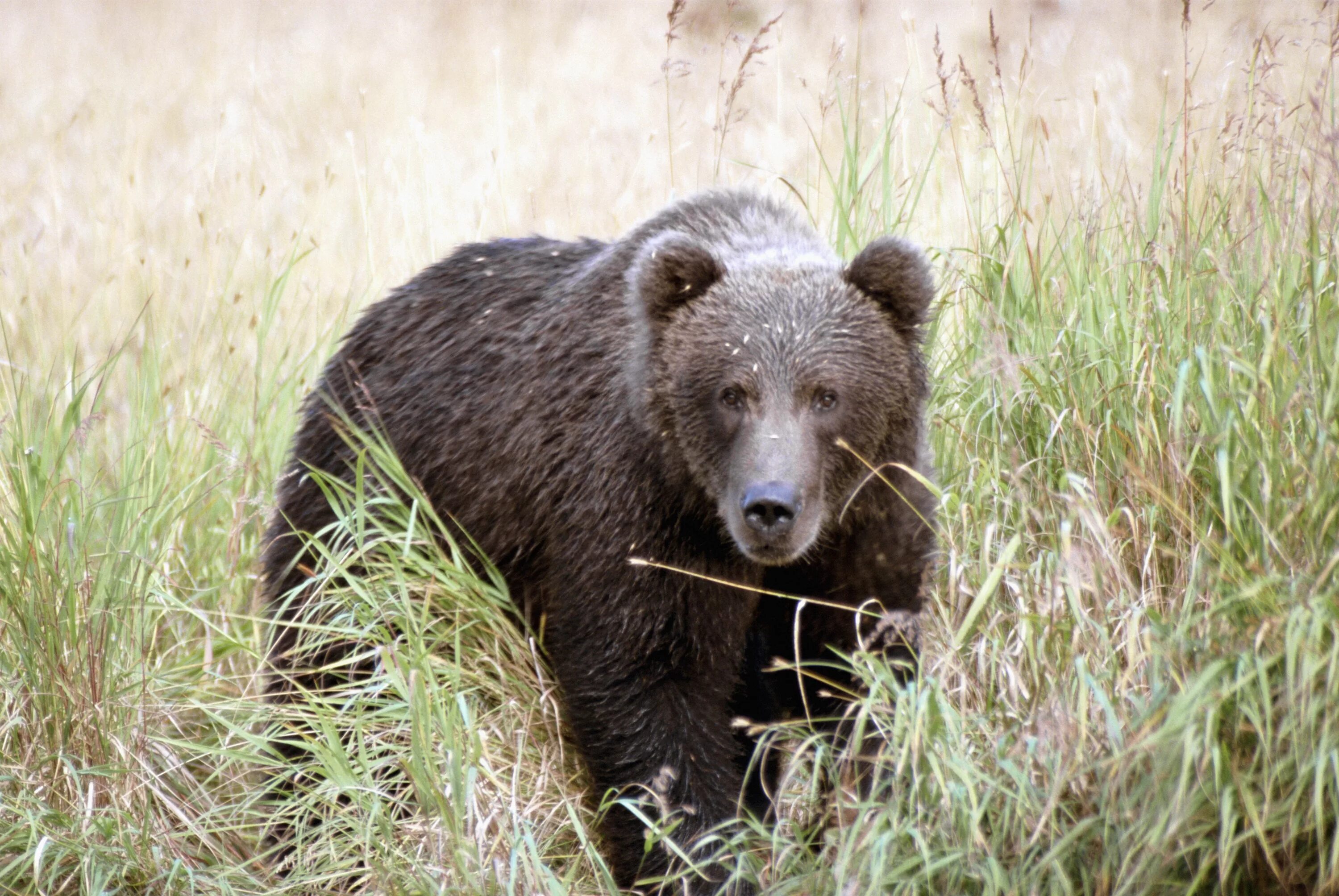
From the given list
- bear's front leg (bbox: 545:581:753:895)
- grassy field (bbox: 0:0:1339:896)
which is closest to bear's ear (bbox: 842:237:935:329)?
grassy field (bbox: 0:0:1339:896)

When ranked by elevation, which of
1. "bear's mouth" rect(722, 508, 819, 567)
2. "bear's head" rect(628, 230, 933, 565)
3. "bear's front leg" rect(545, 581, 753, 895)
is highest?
"bear's head" rect(628, 230, 933, 565)

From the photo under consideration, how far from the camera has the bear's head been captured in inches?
147

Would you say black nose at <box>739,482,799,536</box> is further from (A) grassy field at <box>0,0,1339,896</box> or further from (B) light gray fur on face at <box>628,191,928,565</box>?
(A) grassy field at <box>0,0,1339,896</box>

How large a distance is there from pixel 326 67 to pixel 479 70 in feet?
4.28

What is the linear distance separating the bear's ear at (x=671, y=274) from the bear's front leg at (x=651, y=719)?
0.87 metres

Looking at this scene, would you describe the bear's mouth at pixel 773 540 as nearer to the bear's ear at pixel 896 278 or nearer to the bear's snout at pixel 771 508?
the bear's snout at pixel 771 508

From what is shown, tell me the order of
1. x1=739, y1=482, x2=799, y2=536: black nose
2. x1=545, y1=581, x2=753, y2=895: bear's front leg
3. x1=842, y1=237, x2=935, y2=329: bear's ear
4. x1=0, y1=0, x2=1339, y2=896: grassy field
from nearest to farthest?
x1=0, y1=0, x2=1339, y2=896: grassy field, x1=739, y1=482, x2=799, y2=536: black nose, x1=545, y1=581, x2=753, y2=895: bear's front leg, x1=842, y1=237, x2=935, y2=329: bear's ear

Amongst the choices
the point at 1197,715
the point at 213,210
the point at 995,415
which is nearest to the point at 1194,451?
the point at 1197,715

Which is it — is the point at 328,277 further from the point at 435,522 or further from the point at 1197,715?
the point at 1197,715

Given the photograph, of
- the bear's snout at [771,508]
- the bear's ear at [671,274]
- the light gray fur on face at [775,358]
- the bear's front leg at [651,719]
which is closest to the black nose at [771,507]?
the bear's snout at [771,508]

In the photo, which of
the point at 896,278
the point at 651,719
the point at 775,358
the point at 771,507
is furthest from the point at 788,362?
the point at 651,719

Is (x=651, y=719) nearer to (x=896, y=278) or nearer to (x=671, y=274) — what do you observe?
(x=671, y=274)

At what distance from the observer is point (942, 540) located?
391 cm

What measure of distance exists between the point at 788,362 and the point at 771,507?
1.67 feet
